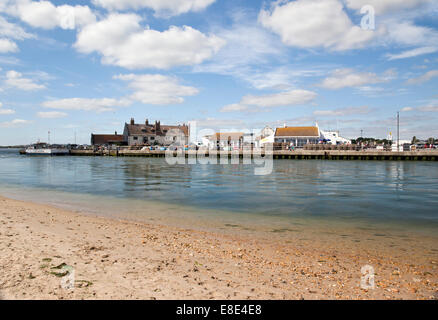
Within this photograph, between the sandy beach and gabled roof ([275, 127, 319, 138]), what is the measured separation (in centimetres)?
8731

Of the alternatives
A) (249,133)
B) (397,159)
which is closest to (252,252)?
(397,159)

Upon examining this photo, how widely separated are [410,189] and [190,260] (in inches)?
854

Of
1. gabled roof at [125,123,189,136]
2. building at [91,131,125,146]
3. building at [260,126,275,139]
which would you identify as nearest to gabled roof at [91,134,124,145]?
building at [91,131,125,146]

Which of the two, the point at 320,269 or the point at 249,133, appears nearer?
the point at 320,269

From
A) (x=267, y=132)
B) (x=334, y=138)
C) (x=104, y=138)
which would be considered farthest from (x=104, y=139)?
(x=334, y=138)

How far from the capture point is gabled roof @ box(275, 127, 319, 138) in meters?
93.9

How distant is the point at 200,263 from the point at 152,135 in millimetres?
104873

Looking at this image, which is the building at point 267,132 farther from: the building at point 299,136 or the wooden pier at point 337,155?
the wooden pier at point 337,155

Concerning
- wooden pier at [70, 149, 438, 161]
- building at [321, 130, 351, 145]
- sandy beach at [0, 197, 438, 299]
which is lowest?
sandy beach at [0, 197, 438, 299]

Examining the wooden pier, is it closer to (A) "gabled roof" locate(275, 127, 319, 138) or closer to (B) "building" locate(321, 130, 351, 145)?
(A) "gabled roof" locate(275, 127, 319, 138)

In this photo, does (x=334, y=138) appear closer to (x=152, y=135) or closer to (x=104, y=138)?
(x=152, y=135)

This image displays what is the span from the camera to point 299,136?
94688mm

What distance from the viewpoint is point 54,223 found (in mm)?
10258
